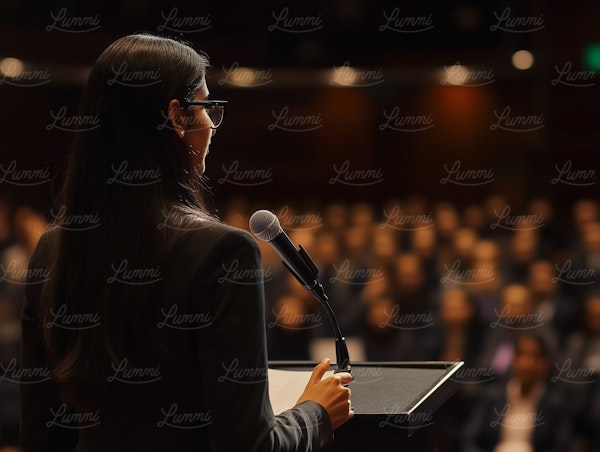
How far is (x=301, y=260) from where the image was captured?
95 centimetres

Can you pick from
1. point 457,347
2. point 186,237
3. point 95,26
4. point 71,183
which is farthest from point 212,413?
point 95,26

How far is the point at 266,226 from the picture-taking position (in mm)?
942

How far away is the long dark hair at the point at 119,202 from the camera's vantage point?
810 millimetres

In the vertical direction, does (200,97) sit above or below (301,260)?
above

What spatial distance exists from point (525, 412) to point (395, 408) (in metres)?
2.94

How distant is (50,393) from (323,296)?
29 cm

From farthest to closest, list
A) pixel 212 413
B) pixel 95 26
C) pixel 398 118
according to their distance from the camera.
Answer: pixel 398 118 → pixel 95 26 → pixel 212 413

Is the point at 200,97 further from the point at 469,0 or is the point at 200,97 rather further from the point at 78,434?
the point at 469,0
